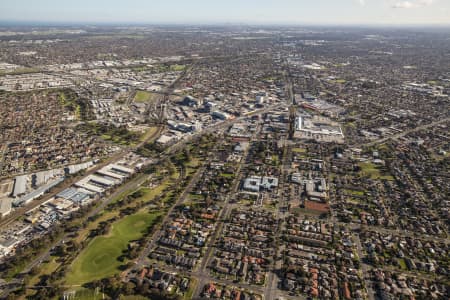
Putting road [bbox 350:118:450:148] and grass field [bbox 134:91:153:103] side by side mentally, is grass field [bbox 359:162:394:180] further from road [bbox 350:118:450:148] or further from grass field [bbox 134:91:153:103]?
grass field [bbox 134:91:153:103]

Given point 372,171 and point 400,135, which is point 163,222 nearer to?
point 372,171

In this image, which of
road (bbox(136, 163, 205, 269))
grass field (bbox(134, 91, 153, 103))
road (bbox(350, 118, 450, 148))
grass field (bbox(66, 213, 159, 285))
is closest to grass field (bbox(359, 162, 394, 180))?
road (bbox(350, 118, 450, 148))

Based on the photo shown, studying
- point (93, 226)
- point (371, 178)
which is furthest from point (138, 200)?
point (371, 178)

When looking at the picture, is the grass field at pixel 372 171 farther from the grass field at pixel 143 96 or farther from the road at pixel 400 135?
the grass field at pixel 143 96

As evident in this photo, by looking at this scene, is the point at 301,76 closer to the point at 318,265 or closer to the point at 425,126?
the point at 425,126

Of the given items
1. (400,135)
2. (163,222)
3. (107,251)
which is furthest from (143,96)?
(400,135)

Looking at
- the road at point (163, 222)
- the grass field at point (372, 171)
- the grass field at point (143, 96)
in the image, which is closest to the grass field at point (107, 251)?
the road at point (163, 222)

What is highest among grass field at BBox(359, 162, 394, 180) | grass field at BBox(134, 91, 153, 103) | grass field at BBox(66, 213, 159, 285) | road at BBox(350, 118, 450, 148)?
grass field at BBox(134, 91, 153, 103)
